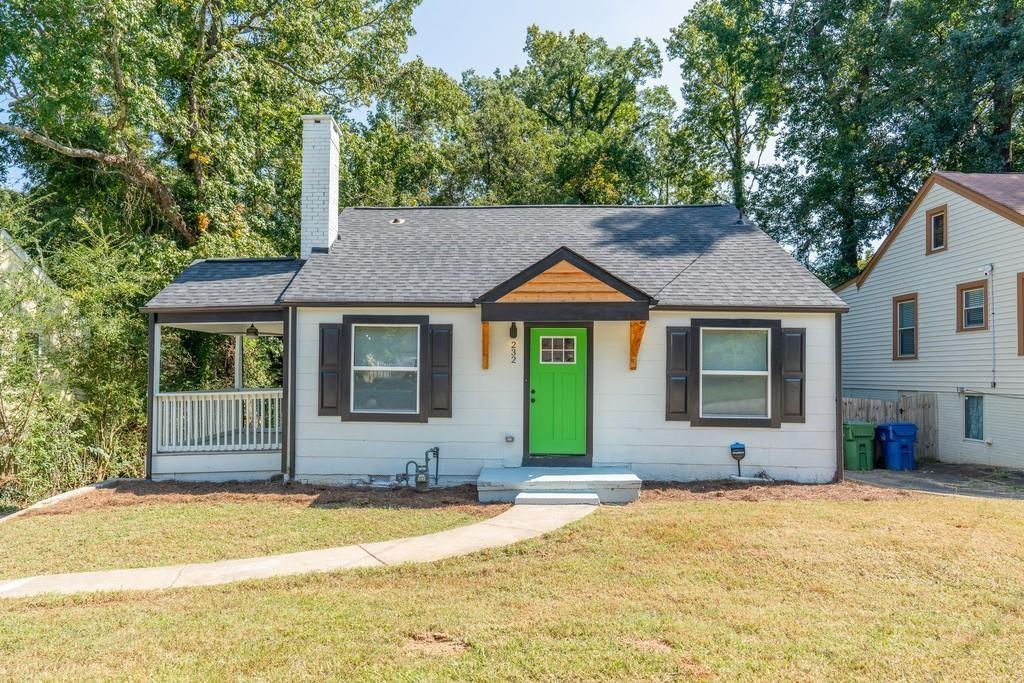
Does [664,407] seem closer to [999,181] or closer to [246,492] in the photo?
[246,492]

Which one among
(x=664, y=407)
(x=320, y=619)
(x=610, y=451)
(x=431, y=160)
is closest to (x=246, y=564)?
(x=320, y=619)

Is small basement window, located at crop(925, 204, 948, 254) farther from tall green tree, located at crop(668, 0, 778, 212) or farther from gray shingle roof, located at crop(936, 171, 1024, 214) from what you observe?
tall green tree, located at crop(668, 0, 778, 212)

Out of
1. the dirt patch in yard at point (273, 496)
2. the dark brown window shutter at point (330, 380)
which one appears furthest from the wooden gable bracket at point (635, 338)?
the dark brown window shutter at point (330, 380)

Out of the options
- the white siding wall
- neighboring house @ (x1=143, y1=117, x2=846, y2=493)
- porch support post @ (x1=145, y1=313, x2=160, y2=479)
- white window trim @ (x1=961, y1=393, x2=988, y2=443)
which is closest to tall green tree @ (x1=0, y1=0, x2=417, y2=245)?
porch support post @ (x1=145, y1=313, x2=160, y2=479)

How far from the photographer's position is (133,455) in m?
10.1

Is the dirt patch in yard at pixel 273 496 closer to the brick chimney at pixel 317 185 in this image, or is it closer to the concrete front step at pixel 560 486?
the concrete front step at pixel 560 486

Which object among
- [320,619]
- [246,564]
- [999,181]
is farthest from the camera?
[999,181]

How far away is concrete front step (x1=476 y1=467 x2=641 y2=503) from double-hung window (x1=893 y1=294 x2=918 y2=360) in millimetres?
9576

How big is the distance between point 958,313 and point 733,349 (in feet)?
22.8

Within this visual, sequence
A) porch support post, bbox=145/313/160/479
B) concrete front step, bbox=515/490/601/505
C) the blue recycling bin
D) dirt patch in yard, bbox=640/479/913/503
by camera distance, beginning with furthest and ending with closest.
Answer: the blue recycling bin, porch support post, bbox=145/313/160/479, dirt patch in yard, bbox=640/479/913/503, concrete front step, bbox=515/490/601/505

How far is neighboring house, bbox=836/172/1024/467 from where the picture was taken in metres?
11.1

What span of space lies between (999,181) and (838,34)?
10.4 metres

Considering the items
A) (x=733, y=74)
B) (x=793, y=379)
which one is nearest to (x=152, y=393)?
(x=793, y=379)

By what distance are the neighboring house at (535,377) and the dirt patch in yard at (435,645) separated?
4771mm
